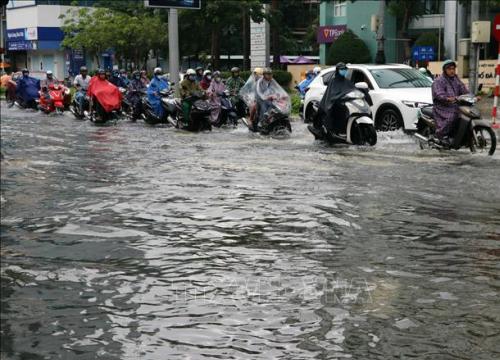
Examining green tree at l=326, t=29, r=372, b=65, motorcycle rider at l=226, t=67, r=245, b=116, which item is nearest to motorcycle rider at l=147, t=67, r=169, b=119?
motorcycle rider at l=226, t=67, r=245, b=116

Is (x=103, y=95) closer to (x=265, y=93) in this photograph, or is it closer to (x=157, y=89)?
(x=157, y=89)

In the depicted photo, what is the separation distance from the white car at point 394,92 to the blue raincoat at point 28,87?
15.4 m

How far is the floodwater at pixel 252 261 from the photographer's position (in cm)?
463

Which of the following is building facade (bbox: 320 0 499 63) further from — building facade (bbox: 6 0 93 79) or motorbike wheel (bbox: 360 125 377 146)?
motorbike wheel (bbox: 360 125 377 146)

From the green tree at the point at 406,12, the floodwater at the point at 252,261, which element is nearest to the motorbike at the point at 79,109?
the floodwater at the point at 252,261

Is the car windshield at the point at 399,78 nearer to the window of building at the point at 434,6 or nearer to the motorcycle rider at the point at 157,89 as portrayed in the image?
the motorcycle rider at the point at 157,89

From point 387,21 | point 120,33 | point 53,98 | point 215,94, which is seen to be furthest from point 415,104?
point 120,33

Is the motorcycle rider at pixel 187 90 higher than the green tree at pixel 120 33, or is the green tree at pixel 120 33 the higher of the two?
the green tree at pixel 120 33

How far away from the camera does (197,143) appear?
16.7m

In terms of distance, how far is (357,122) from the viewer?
14.9m

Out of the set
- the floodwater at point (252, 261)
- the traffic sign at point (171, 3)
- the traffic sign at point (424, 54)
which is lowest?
the floodwater at point (252, 261)

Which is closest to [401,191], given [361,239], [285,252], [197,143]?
[361,239]

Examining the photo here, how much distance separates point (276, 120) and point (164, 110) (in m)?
4.84

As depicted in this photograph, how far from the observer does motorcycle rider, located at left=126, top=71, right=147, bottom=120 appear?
23516 mm
